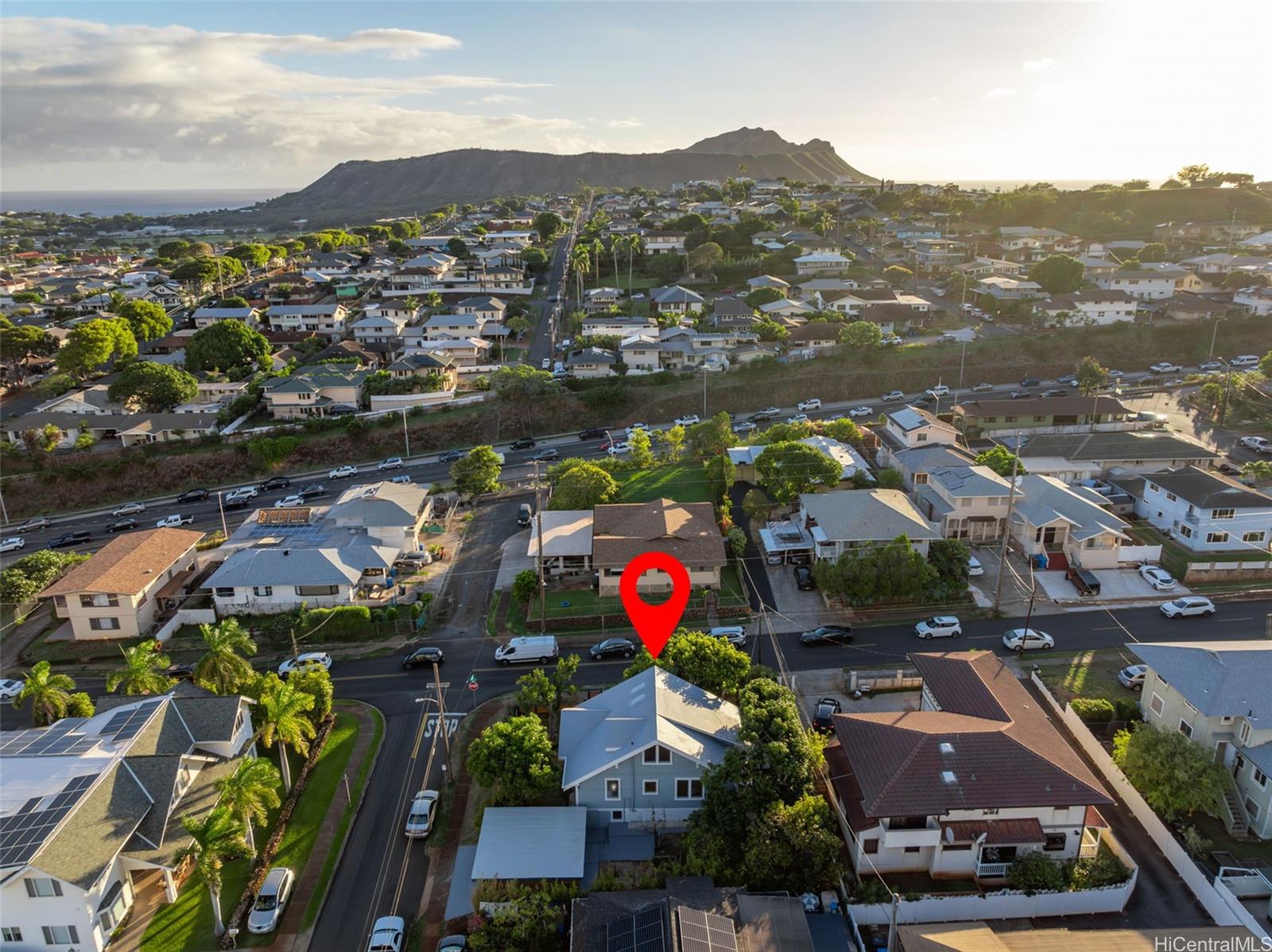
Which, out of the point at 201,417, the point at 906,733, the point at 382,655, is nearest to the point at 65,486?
the point at 201,417

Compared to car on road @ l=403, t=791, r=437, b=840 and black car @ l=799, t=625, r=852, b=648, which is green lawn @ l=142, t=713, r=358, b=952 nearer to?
car on road @ l=403, t=791, r=437, b=840

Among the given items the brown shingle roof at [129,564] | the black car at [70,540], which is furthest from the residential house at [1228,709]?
the black car at [70,540]

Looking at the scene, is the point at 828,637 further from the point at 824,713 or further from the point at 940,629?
the point at 824,713

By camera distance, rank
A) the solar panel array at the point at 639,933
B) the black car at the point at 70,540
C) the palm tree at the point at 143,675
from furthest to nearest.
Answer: the black car at the point at 70,540, the palm tree at the point at 143,675, the solar panel array at the point at 639,933

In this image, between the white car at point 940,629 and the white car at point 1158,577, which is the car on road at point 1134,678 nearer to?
the white car at point 940,629

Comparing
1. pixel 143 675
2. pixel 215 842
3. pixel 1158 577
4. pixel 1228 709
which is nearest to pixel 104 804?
pixel 215 842

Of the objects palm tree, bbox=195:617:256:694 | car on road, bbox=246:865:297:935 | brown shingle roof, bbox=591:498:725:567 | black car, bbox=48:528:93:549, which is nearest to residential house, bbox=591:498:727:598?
brown shingle roof, bbox=591:498:725:567

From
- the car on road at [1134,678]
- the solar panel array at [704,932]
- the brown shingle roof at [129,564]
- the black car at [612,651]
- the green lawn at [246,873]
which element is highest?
the solar panel array at [704,932]
